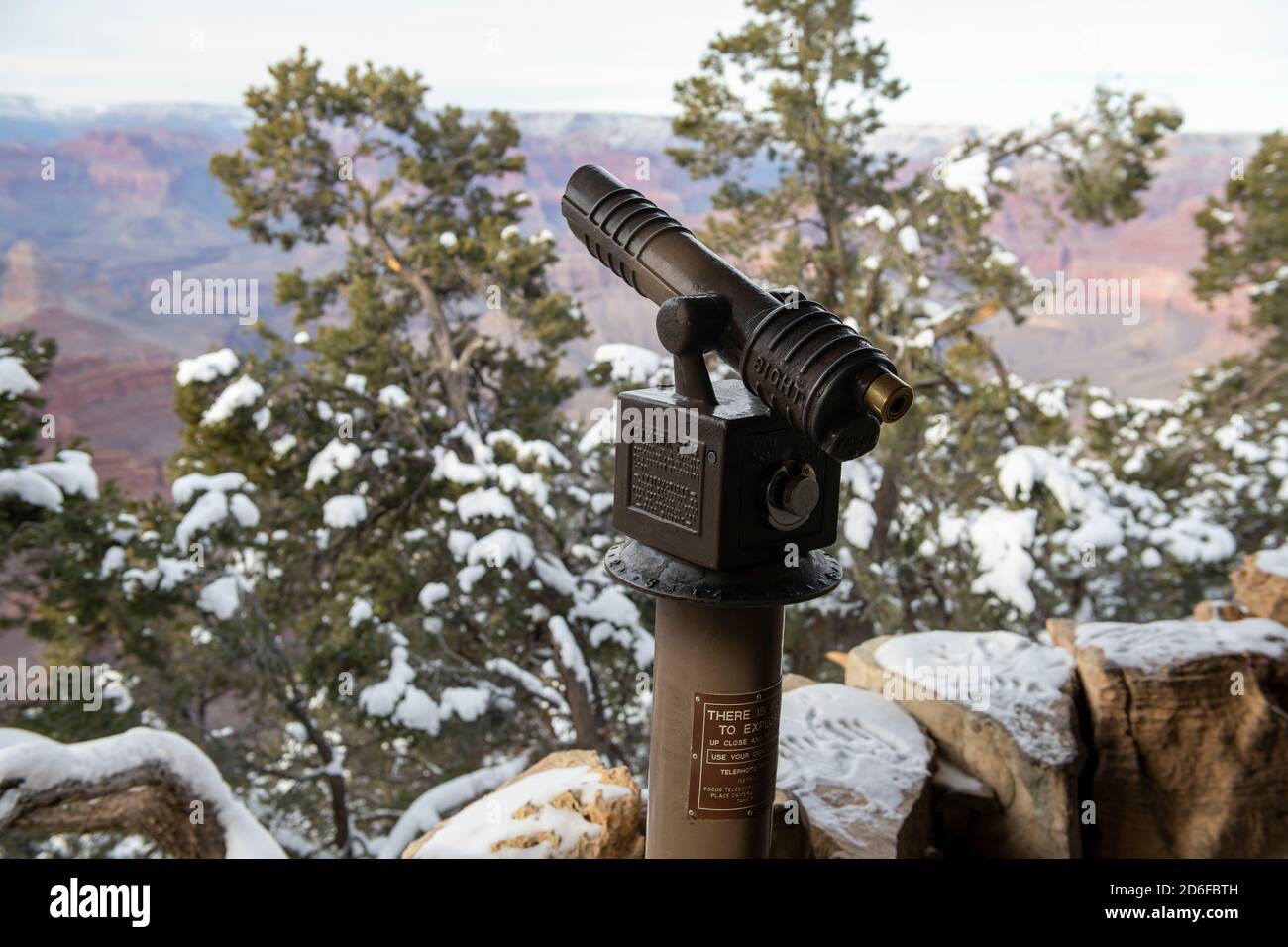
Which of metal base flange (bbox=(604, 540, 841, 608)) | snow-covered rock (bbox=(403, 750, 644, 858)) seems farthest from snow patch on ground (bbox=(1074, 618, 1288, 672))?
metal base flange (bbox=(604, 540, 841, 608))

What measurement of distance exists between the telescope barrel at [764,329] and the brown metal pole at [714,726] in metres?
0.51

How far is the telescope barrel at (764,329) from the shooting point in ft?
5.74

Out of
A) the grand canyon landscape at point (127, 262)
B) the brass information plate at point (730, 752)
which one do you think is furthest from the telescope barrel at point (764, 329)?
the grand canyon landscape at point (127, 262)

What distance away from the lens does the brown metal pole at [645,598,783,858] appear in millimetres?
2148

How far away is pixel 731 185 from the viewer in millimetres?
8984

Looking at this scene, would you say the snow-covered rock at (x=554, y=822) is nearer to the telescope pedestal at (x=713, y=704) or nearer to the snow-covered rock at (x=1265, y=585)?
the telescope pedestal at (x=713, y=704)

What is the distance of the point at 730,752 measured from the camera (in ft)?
7.18

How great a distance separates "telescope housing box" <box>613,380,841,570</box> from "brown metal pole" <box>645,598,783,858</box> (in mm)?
193

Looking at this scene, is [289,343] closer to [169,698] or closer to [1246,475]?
[169,698]

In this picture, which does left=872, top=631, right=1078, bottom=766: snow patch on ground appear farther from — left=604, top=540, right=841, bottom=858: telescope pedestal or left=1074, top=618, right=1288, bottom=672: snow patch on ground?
left=604, top=540, right=841, bottom=858: telescope pedestal

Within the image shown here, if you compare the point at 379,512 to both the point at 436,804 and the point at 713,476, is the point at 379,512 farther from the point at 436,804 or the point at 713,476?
the point at 713,476

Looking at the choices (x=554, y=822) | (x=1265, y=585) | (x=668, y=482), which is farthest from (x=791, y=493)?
(x=1265, y=585)

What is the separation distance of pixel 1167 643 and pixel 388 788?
299 inches
